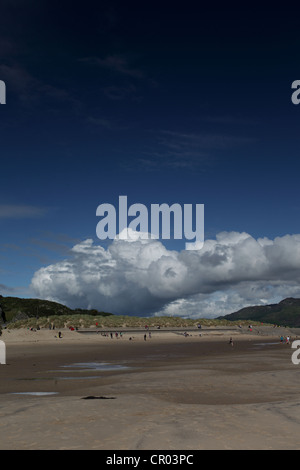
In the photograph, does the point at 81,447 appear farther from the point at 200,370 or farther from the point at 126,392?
the point at 200,370

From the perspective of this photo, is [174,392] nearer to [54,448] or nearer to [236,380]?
[236,380]

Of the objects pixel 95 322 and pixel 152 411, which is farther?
pixel 95 322

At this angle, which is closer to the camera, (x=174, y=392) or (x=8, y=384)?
(x=174, y=392)

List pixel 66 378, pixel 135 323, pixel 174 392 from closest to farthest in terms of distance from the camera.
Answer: pixel 174 392 → pixel 66 378 → pixel 135 323

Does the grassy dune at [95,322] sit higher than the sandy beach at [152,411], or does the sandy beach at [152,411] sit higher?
the sandy beach at [152,411]

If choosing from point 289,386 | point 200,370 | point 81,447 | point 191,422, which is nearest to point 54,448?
point 81,447

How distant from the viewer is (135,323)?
15175 cm

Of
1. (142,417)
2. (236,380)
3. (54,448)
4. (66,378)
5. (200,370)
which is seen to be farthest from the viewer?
(200,370)

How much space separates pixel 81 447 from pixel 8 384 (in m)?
16.9

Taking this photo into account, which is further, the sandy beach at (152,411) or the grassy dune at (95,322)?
the grassy dune at (95,322)

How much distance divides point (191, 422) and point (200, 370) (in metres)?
18.8

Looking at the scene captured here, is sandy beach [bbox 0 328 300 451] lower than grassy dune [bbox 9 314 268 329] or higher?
higher

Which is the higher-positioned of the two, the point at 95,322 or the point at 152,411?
the point at 152,411

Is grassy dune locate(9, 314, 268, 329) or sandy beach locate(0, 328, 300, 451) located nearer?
sandy beach locate(0, 328, 300, 451)
